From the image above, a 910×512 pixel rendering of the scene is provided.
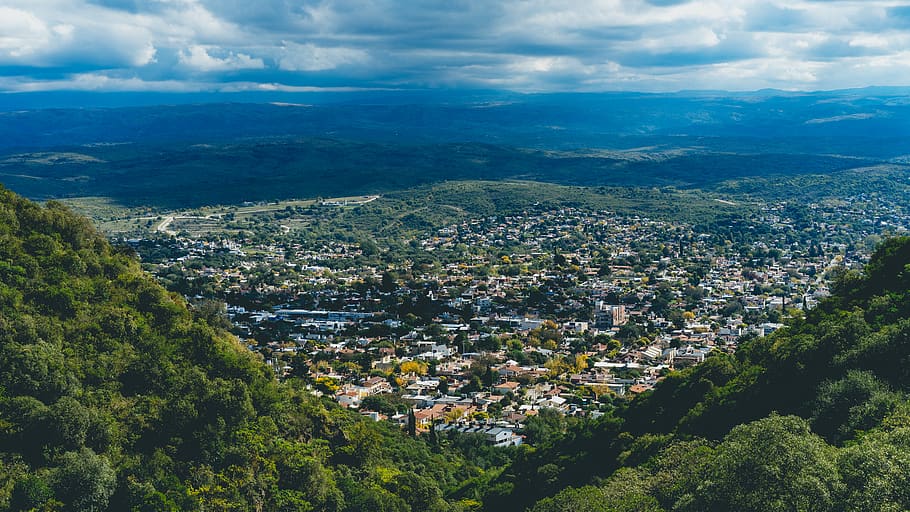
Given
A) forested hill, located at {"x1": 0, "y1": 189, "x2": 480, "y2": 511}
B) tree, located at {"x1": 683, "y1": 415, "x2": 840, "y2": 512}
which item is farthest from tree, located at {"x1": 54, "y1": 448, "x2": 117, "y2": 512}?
tree, located at {"x1": 683, "y1": 415, "x2": 840, "y2": 512}

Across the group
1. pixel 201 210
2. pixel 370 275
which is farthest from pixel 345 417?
pixel 201 210

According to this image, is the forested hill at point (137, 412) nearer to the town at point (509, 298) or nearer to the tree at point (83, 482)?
the tree at point (83, 482)

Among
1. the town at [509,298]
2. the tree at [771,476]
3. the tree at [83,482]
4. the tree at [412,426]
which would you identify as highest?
the tree at [771,476]

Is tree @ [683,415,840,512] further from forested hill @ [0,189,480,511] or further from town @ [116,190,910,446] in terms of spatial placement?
town @ [116,190,910,446]

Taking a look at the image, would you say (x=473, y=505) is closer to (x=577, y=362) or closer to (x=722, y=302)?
(x=577, y=362)

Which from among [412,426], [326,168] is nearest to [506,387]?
[412,426]

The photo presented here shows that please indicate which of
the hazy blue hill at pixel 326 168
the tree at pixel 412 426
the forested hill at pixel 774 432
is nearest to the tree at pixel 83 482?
the forested hill at pixel 774 432
